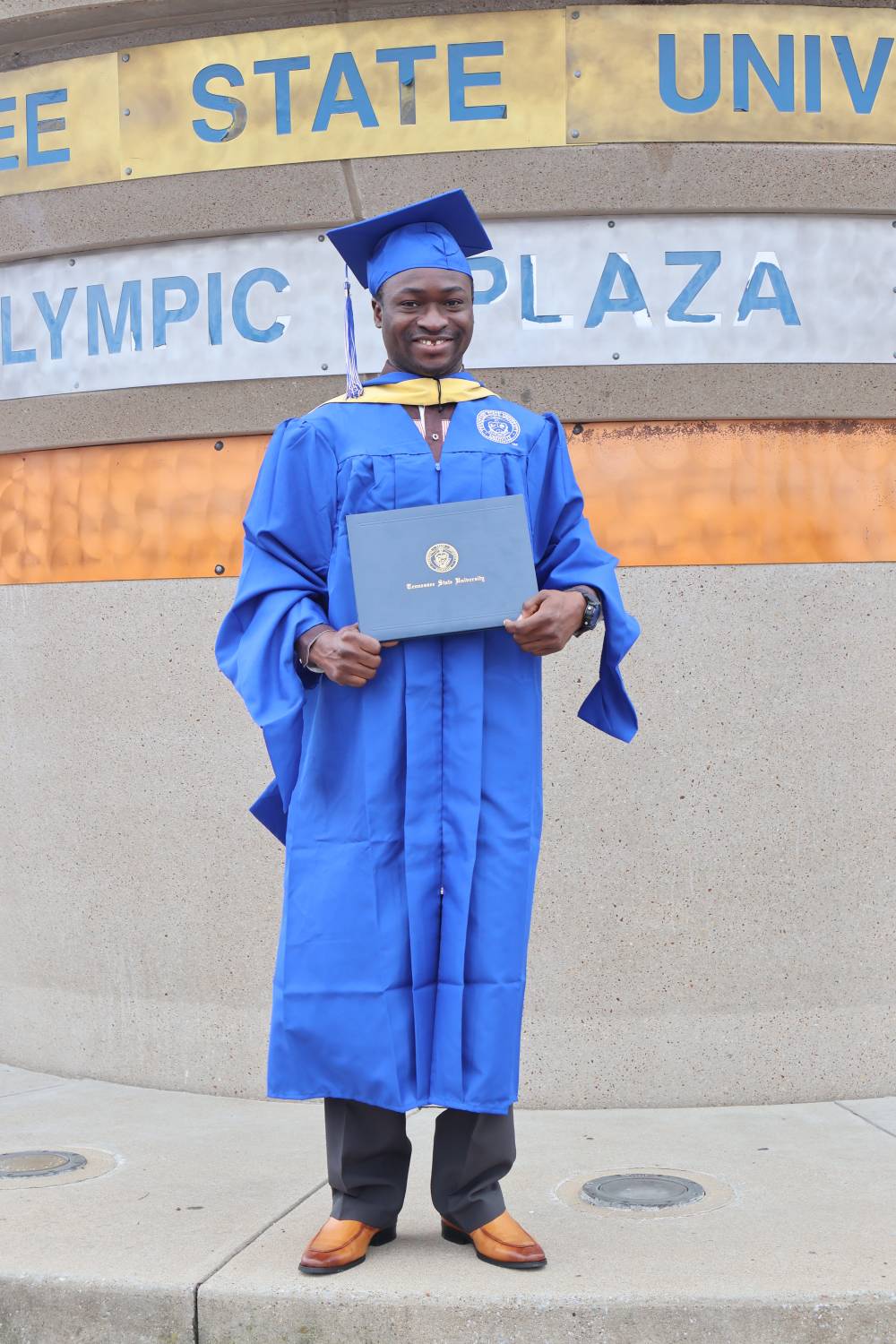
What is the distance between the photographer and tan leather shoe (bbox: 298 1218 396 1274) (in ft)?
9.91

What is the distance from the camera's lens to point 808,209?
435cm

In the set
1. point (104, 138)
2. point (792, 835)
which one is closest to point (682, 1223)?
point (792, 835)

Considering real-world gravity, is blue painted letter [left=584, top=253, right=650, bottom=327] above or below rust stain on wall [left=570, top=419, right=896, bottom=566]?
above

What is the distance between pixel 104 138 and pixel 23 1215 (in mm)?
2965

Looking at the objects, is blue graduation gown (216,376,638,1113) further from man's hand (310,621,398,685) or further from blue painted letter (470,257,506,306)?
blue painted letter (470,257,506,306)

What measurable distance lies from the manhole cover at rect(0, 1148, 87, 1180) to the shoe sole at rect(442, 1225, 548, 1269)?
3.49 feet

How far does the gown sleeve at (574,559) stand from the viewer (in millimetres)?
3123

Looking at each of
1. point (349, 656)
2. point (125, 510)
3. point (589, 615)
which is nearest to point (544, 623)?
point (589, 615)

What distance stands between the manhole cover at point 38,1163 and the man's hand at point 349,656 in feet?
5.29

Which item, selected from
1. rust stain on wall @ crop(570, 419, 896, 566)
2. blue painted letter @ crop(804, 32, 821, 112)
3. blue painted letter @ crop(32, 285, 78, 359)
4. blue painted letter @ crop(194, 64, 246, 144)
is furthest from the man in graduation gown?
blue painted letter @ crop(32, 285, 78, 359)

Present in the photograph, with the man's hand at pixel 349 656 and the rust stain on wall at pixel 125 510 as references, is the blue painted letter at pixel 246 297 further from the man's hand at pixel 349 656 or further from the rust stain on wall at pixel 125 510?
the man's hand at pixel 349 656

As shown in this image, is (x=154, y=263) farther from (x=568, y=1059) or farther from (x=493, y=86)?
(x=568, y=1059)

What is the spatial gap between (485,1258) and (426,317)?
184 cm

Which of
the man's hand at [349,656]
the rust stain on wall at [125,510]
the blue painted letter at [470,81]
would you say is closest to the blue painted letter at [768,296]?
the blue painted letter at [470,81]
